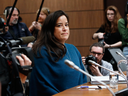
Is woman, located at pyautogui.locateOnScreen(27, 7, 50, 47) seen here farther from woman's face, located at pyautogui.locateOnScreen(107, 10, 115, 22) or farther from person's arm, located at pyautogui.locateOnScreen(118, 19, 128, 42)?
person's arm, located at pyautogui.locateOnScreen(118, 19, 128, 42)

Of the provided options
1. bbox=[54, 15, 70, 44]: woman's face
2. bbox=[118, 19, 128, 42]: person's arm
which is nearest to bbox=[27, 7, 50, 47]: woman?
bbox=[118, 19, 128, 42]: person's arm

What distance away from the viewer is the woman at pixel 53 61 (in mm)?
2146

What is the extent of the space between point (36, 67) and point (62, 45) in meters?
0.33

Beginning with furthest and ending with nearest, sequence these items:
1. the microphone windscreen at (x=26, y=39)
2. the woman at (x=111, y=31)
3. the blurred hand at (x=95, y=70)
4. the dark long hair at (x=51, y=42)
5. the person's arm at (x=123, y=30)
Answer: the woman at (x=111, y=31) < the person's arm at (x=123, y=30) < the blurred hand at (x=95, y=70) < the dark long hair at (x=51, y=42) < the microphone windscreen at (x=26, y=39)

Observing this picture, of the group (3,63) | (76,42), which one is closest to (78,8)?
(76,42)

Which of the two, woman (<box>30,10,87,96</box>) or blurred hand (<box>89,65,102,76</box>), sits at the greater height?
woman (<box>30,10,87,96</box>)

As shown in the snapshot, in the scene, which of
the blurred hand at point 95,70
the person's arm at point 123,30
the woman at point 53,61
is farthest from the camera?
the person's arm at point 123,30

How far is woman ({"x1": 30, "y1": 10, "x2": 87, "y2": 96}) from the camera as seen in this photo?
2.15m

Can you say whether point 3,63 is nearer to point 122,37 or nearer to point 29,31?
point 29,31

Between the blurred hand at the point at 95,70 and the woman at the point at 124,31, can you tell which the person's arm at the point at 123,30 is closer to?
the woman at the point at 124,31

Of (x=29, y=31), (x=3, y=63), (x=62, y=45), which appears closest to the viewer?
(x=3, y=63)

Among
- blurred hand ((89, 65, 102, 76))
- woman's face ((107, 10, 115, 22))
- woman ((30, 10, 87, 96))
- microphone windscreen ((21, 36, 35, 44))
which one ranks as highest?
woman's face ((107, 10, 115, 22))

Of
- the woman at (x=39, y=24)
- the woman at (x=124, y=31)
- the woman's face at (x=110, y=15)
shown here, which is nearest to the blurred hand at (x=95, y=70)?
the woman at (x=124, y=31)

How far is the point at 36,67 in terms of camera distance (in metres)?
2.20
